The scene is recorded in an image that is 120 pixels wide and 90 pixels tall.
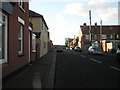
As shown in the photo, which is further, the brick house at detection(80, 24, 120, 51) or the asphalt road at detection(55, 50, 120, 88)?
the brick house at detection(80, 24, 120, 51)

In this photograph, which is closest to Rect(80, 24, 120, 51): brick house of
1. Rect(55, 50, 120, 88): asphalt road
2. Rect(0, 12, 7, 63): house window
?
Rect(55, 50, 120, 88): asphalt road

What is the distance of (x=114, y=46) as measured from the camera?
48688 millimetres

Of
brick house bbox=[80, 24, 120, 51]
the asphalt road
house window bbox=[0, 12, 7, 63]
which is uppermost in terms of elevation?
brick house bbox=[80, 24, 120, 51]

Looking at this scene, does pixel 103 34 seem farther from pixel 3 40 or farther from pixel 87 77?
pixel 3 40

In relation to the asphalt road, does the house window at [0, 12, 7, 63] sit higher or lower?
higher

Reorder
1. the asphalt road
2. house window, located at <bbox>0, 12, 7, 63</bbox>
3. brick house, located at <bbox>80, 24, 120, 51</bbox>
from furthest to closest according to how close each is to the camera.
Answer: brick house, located at <bbox>80, 24, 120, 51</bbox> → house window, located at <bbox>0, 12, 7, 63</bbox> → the asphalt road

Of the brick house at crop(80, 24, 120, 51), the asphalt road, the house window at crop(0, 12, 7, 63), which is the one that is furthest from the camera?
the brick house at crop(80, 24, 120, 51)

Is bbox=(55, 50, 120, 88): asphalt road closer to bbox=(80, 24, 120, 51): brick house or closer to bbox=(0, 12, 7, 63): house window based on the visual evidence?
bbox=(0, 12, 7, 63): house window

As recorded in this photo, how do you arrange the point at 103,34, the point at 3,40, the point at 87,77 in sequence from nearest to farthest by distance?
the point at 3,40
the point at 87,77
the point at 103,34

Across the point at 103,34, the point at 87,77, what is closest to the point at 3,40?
the point at 87,77

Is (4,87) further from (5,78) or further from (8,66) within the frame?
(8,66)

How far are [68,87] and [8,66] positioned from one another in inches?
121

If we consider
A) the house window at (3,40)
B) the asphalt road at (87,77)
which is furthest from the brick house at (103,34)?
the house window at (3,40)

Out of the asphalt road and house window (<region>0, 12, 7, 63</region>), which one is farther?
house window (<region>0, 12, 7, 63</region>)
